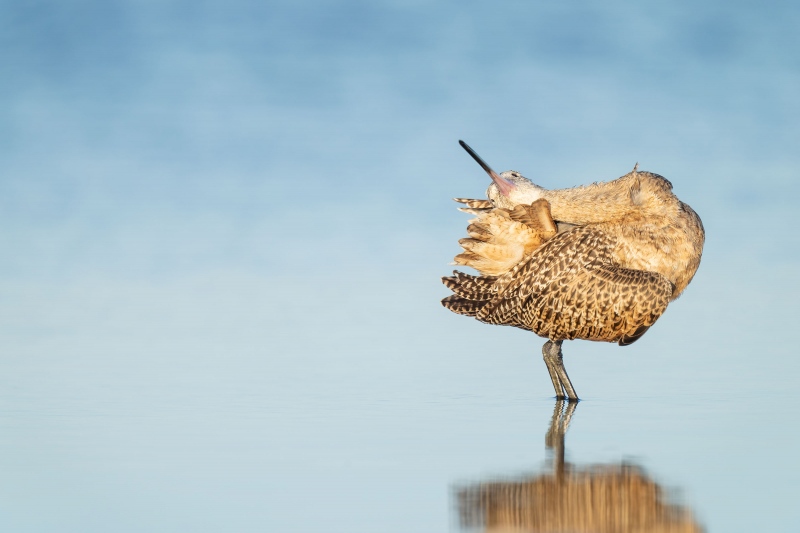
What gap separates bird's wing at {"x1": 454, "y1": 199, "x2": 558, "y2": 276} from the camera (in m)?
11.4

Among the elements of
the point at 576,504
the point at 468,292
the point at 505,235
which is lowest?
the point at 576,504

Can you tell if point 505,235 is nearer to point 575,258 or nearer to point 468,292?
point 468,292

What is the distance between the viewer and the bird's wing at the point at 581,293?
35.1ft

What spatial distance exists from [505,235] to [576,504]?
6054 mm

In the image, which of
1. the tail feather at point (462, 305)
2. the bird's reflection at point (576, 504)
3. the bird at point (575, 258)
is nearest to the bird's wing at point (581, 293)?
the bird at point (575, 258)

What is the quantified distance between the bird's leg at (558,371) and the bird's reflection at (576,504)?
168 inches

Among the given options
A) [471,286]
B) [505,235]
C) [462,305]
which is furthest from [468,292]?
[505,235]

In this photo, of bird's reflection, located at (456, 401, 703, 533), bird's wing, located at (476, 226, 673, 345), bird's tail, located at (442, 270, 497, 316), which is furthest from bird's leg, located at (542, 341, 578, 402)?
bird's reflection, located at (456, 401, 703, 533)

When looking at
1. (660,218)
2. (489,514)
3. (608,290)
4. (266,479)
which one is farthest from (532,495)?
(660,218)

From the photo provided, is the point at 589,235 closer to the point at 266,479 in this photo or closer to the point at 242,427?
the point at 242,427

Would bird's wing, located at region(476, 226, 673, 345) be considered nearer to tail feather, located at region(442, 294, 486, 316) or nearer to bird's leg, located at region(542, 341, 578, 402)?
bird's leg, located at region(542, 341, 578, 402)

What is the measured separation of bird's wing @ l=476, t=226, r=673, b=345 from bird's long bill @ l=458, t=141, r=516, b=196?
720mm

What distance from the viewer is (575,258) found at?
35.9 feet

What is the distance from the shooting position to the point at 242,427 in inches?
343
